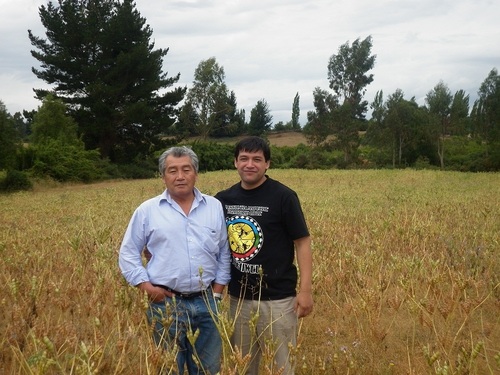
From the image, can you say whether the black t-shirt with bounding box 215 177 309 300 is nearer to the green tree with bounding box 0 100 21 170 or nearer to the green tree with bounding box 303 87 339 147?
the green tree with bounding box 0 100 21 170

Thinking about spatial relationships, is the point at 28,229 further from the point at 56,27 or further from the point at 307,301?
the point at 56,27

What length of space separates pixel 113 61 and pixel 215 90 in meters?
18.6

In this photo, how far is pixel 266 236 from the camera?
2.94 metres

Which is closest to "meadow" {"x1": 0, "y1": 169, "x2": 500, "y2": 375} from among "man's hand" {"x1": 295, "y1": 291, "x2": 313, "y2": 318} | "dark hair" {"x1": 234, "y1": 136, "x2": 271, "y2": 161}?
"man's hand" {"x1": 295, "y1": 291, "x2": 313, "y2": 318}

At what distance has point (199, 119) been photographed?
5428cm

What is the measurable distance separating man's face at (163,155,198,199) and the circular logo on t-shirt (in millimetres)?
352

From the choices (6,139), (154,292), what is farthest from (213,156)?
(154,292)

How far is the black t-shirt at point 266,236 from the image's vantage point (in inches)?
115

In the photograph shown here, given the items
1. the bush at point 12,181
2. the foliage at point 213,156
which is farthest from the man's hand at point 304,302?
the foliage at point 213,156

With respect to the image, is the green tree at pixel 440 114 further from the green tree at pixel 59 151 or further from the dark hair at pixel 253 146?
the dark hair at pixel 253 146

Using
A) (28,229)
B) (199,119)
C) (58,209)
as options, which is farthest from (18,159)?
(199,119)

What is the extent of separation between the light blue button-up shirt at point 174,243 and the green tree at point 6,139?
2289 centimetres

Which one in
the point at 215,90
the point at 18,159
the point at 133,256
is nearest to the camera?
the point at 133,256

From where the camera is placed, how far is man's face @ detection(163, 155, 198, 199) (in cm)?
291
